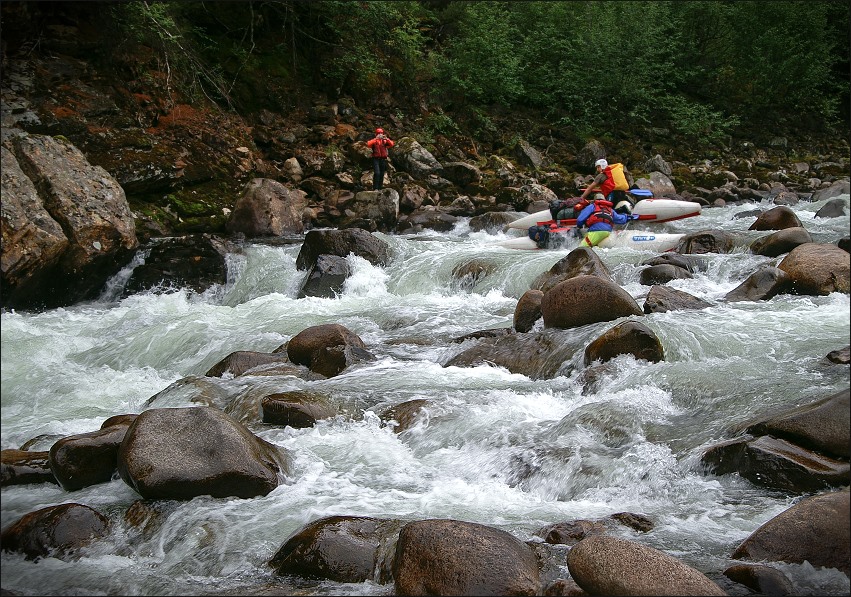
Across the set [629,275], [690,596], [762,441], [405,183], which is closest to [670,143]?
[405,183]

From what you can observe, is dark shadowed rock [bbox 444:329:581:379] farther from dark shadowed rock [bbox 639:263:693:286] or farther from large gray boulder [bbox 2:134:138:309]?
large gray boulder [bbox 2:134:138:309]

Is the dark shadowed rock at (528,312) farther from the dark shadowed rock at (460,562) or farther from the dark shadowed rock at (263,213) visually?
the dark shadowed rock at (263,213)

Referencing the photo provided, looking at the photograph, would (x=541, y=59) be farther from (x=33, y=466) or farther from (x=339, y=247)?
(x=33, y=466)

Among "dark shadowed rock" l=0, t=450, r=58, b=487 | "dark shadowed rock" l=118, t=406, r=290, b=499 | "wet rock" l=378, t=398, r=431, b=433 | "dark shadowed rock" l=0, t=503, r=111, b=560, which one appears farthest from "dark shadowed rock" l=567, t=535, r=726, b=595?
"dark shadowed rock" l=0, t=450, r=58, b=487

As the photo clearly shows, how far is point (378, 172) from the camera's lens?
14.2 meters

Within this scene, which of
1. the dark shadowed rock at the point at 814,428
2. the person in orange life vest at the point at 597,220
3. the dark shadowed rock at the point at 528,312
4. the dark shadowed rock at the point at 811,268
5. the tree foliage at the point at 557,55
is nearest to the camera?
the dark shadowed rock at the point at 814,428

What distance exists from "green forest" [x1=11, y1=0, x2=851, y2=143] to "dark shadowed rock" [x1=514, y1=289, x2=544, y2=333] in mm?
9427

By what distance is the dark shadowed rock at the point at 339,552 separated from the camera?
2795 mm

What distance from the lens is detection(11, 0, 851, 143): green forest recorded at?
53.3 ft

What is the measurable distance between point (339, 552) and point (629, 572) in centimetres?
110

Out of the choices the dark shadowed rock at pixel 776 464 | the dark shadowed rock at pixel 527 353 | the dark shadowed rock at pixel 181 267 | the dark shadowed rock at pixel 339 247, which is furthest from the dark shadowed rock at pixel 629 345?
the dark shadowed rock at pixel 181 267

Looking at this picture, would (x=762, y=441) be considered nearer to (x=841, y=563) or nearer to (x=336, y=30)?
(x=841, y=563)

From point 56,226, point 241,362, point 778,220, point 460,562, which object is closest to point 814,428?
point 460,562

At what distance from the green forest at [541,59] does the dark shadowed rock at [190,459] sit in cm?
1135
